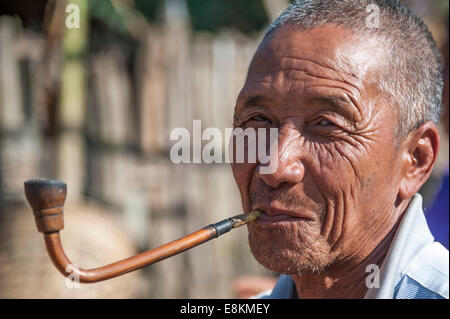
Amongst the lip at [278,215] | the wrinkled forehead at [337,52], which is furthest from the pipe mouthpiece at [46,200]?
the wrinkled forehead at [337,52]

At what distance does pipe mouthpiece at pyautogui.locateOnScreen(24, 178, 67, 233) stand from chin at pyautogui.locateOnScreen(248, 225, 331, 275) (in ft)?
2.11

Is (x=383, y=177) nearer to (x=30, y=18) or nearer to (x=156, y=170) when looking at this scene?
(x=156, y=170)

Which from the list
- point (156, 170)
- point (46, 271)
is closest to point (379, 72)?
point (46, 271)

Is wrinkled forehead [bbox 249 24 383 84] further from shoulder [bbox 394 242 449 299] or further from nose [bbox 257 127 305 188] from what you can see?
shoulder [bbox 394 242 449 299]

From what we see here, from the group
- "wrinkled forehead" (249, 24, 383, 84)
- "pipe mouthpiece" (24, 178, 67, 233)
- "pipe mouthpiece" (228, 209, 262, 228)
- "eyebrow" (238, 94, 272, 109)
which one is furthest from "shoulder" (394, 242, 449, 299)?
A: "pipe mouthpiece" (24, 178, 67, 233)

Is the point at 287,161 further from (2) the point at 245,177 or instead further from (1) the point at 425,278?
(1) the point at 425,278

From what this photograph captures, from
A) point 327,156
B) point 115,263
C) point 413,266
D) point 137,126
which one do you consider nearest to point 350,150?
point 327,156

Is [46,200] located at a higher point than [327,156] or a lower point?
lower

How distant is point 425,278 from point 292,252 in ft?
1.38

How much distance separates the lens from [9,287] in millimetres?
4066

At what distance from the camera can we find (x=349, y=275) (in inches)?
69.2

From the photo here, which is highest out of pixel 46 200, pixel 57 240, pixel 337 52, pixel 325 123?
pixel 337 52

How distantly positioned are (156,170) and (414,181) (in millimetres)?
3738

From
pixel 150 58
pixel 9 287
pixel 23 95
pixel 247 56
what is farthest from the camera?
pixel 23 95
